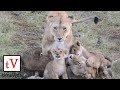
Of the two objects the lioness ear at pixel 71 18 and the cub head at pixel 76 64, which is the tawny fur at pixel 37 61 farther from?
the lioness ear at pixel 71 18

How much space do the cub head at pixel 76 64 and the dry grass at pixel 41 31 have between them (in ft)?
1.48

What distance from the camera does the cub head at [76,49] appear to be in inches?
222

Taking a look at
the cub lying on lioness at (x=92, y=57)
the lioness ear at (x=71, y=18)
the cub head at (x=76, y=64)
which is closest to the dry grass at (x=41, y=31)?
the lioness ear at (x=71, y=18)

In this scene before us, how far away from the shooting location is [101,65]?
5.61 meters

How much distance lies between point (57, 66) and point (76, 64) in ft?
0.70

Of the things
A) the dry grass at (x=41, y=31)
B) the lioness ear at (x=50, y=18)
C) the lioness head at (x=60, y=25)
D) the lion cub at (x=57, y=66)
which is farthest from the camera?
the dry grass at (x=41, y=31)

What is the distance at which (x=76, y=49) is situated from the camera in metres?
5.65

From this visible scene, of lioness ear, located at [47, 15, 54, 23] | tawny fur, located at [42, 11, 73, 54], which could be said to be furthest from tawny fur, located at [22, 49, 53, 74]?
lioness ear, located at [47, 15, 54, 23]

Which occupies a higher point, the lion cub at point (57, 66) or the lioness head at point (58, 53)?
the lioness head at point (58, 53)

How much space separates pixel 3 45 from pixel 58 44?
0.75 metres

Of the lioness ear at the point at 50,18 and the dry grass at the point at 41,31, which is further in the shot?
the dry grass at the point at 41,31

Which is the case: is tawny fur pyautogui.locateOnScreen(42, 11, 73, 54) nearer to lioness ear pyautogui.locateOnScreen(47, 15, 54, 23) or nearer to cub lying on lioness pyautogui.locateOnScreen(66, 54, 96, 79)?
lioness ear pyautogui.locateOnScreen(47, 15, 54, 23)

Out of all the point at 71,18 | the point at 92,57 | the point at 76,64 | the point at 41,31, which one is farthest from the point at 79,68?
the point at 41,31
